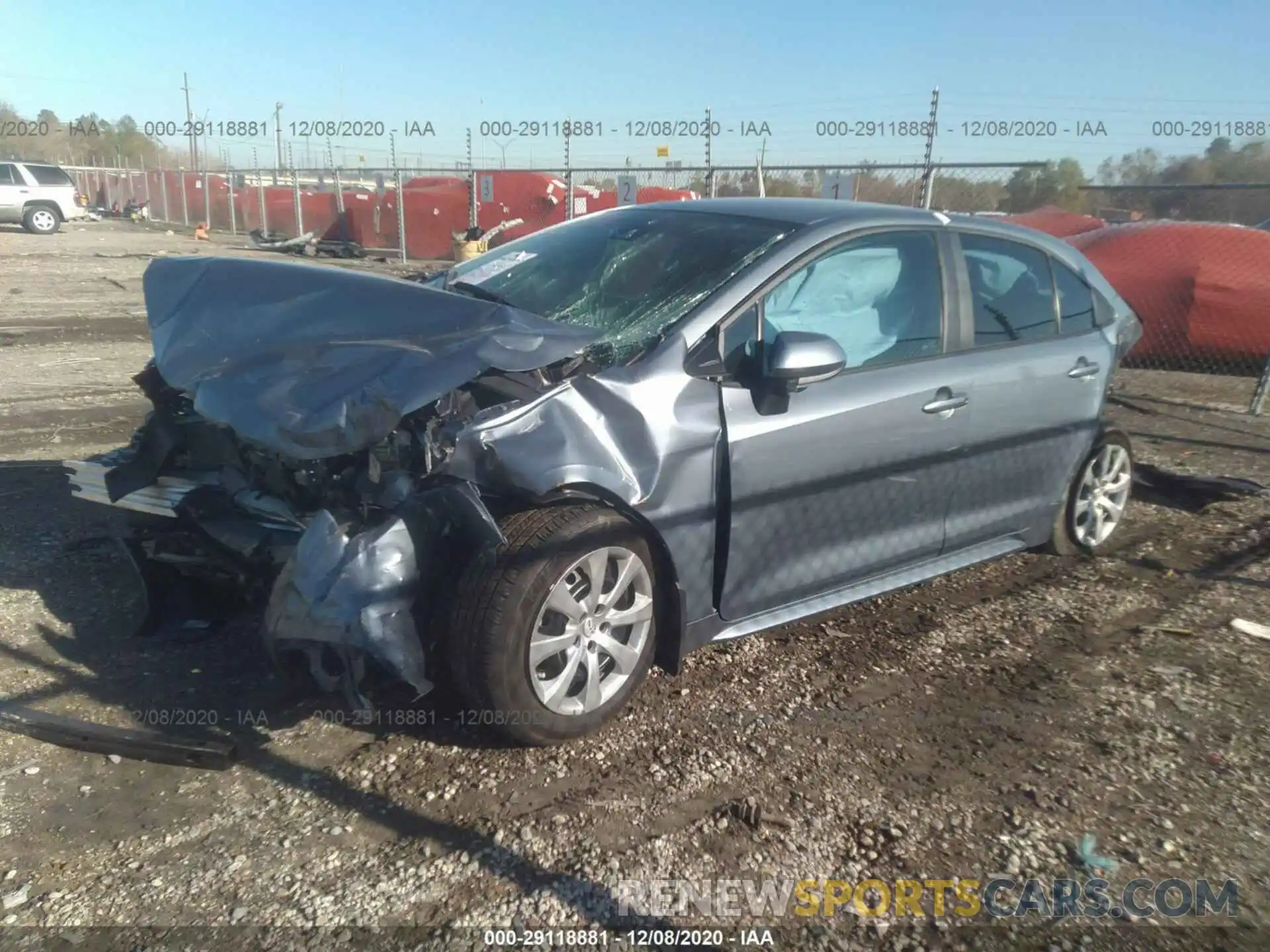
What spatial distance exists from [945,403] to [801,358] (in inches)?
36.4

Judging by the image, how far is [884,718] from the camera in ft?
11.1

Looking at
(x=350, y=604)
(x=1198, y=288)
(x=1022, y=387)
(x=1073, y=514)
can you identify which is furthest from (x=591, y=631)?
(x=1198, y=288)

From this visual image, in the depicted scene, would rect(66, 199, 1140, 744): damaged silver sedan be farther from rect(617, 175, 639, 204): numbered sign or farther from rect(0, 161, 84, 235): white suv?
rect(0, 161, 84, 235): white suv

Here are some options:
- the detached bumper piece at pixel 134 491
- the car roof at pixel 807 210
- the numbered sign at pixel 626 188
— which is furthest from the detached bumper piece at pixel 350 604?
the numbered sign at pixel 626 188

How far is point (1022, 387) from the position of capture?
13.7 feet

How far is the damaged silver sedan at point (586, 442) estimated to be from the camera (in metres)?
2.89

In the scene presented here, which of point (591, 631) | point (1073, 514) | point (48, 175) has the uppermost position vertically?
point (48, 175)

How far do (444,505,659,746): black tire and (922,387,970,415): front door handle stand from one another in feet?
4.82

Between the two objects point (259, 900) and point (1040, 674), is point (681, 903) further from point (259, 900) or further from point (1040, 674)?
point (1040, 674)

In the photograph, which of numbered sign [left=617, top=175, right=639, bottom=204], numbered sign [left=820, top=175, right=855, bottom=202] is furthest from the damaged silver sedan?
numbered sign [left=617, top=175, right=639, bottom=204]

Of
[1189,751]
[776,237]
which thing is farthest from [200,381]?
[1189,751]

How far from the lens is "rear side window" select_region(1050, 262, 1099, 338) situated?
4535mm

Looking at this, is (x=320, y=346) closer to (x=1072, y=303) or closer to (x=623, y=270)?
(x=623, y=270)

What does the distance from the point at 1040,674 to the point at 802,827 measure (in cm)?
149
